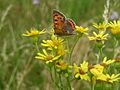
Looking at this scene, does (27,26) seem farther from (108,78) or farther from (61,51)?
(108,78)

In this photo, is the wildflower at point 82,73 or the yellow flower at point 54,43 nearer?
the wildflower at point 82,73

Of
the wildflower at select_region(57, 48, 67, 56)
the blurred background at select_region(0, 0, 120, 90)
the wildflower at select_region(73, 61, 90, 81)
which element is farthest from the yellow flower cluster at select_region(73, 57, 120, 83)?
the blurred background at select_region(0, 0, 120, 90)

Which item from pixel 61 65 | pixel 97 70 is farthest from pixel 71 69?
pixel 97 70

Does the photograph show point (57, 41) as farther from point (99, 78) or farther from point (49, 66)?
point (99, 78)

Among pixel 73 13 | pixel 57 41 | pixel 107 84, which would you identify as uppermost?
pixel 73 13

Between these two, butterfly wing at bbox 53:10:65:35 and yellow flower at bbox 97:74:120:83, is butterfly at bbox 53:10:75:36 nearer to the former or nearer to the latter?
butterfly wing at bbox 53:10:65:35

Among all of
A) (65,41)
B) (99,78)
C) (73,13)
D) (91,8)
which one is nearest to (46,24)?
(73,13)

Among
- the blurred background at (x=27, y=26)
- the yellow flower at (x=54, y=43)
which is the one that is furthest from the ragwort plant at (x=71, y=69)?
the blurred background at (x=27, y=26)

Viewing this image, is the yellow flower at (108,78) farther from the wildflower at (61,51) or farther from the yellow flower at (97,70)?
the wildflower at (61,51)
